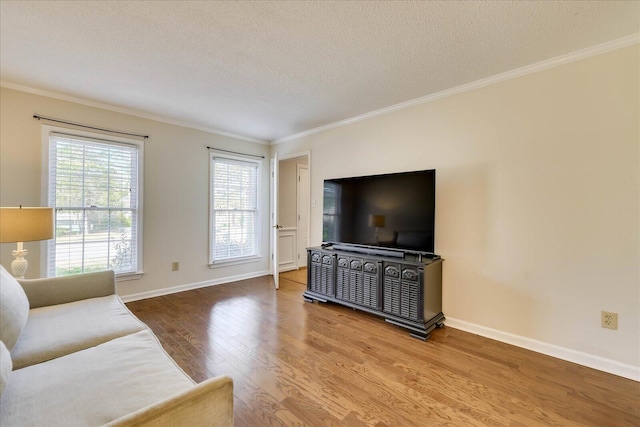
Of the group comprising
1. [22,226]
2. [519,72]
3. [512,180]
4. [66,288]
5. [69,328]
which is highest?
[519,72]

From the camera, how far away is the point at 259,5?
5.49 feet

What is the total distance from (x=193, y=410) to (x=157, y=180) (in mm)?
3494

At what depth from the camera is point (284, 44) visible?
2062 mm

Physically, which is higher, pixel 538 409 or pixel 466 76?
pixel 466 76

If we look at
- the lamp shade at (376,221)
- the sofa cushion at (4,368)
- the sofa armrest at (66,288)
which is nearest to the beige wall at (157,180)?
the sofa armrest at (66,288)

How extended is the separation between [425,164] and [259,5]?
213 centimetres

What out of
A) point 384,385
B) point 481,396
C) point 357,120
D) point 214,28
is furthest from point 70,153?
point 481,396

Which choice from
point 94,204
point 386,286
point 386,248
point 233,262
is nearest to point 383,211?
point 386,248

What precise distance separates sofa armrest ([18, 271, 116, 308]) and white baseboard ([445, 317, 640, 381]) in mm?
3116

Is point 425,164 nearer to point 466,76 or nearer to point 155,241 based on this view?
point 466,76

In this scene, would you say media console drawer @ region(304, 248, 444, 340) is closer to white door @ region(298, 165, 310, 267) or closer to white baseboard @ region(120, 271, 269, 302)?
white baseboard @ region(120, 271, 269, 302)

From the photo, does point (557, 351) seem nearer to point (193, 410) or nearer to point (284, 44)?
point (193, 410)

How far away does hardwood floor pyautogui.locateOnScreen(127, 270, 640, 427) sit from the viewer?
5.08ft

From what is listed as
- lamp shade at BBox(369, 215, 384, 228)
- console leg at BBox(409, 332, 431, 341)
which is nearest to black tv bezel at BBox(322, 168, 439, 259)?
lamp shade at BBox(369, 215, 384, 228)
